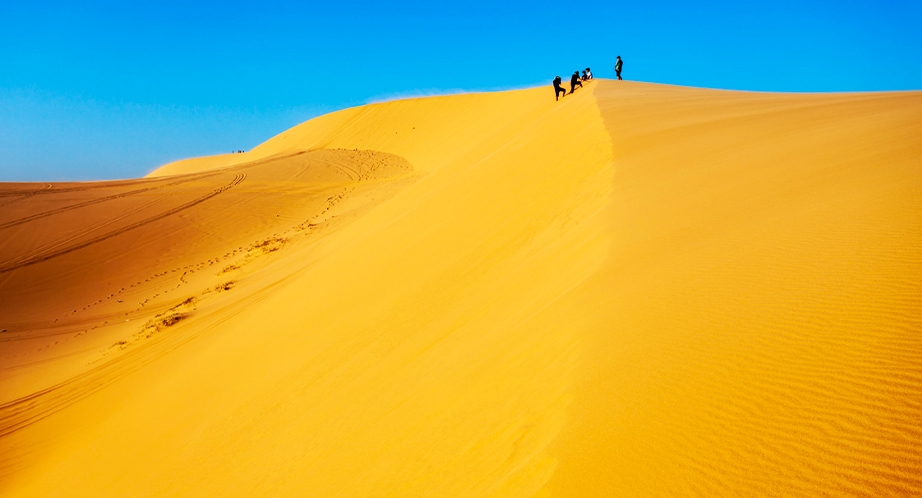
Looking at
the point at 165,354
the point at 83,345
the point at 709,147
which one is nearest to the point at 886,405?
the point at 709,147

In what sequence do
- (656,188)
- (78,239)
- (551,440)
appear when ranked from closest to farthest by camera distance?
(551,440) < (656,188) < (78,239)

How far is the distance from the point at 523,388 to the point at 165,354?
25.3 ft

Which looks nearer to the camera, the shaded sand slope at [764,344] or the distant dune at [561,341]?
the shaded sand slope at [764,344]

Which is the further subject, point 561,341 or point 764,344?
point 561,341

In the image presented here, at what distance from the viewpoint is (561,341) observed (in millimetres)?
3117

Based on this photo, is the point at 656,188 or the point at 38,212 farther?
the point at 38,212

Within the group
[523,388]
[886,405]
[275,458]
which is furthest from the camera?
[275,458]

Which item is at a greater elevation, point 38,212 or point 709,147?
point 38,212

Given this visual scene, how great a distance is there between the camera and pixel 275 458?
3.93 meters

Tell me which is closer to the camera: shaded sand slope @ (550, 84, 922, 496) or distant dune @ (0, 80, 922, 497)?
shaded sand slope @ (550, 84, 922, 496)

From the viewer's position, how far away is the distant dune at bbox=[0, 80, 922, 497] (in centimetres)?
204

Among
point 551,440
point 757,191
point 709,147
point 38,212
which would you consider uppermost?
point 38,212

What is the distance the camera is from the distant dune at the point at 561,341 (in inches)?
80.3

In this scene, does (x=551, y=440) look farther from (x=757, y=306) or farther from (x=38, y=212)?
(x=38, y=212)
